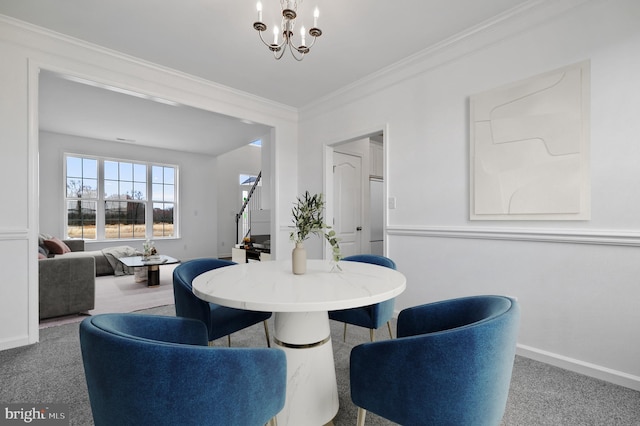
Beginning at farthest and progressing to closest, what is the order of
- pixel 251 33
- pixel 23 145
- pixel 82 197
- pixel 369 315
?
pixel 82 197 < pixel 251 33 < pixel 23 145 < pixel 369 315

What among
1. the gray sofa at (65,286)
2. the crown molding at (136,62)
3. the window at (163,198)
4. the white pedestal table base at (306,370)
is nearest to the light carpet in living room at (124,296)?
the gray sofa at (65,286)

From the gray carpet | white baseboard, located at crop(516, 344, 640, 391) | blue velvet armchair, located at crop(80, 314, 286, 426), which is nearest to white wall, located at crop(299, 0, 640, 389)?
white baseboard, located at crop(516, 344, 640, 391)

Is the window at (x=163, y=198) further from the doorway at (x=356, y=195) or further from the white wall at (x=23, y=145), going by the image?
the doorway at (x=356, y=195)

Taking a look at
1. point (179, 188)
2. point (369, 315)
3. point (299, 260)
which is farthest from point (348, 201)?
point (179, 188)

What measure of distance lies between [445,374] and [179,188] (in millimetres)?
7742

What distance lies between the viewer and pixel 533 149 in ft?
7.32

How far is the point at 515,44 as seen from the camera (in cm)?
237

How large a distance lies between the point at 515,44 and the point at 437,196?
1.33m

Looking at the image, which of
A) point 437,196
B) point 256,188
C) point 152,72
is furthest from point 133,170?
point 437,196

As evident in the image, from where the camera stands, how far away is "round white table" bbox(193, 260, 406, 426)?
123cm

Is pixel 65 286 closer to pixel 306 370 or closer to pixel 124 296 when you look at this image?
pixel 124 296

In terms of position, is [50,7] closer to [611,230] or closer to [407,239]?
[407,239]

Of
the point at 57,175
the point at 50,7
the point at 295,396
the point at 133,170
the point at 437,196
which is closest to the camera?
the point at 295,396

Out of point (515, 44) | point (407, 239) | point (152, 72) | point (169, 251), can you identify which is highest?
point (152, 72)
